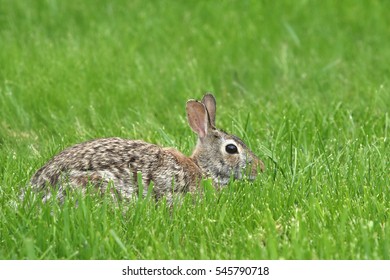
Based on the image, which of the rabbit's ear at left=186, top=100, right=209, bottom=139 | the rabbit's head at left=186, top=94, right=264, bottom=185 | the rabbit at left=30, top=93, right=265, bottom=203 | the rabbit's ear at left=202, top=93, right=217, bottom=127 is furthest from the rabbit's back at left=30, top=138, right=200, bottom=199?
the rabbit's ear at left=202, top=93, right=217, bottom=127

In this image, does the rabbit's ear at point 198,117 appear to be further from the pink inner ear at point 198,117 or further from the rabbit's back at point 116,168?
the rabbit's back at point 116,168

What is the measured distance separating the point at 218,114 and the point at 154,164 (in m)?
2.47

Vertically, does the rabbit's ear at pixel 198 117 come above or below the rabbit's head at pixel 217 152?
above

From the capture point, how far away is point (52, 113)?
8820 mm

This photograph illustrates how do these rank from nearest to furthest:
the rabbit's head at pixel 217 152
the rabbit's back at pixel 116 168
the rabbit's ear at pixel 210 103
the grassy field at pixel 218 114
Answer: the grassy field at pixel 218 114 → the rabbit's back at pixel 116 168 → the rabbit's head at pixel 217 152 → the rabbit's ear at pixel 210 103

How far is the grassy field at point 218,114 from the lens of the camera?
5441 millimetres

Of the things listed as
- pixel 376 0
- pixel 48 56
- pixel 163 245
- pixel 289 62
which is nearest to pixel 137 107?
pixel 48 56

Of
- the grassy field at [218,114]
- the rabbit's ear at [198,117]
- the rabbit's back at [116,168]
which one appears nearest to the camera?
the grassy field at [218,114]

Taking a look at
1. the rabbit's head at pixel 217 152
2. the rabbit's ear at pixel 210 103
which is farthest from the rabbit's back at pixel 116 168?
the rabbit's ear at pixel 210 103

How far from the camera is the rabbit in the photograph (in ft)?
20.2

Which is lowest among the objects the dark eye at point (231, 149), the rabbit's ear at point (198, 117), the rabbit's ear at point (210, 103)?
the dark eye at point (231, 149)

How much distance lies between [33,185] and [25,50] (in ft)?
15.5

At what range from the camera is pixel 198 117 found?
23.6 ft

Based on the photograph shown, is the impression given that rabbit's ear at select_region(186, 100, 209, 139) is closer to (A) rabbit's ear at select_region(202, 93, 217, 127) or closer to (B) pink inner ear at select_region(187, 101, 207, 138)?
(B) pink inner ear at select_region(187, 101, 207, 138)
